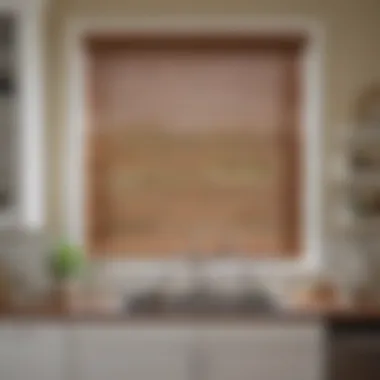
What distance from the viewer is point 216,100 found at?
391 cm

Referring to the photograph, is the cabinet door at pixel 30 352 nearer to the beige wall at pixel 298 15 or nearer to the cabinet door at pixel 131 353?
the cabinet door at pixel 131 353

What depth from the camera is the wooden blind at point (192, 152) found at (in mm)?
3893

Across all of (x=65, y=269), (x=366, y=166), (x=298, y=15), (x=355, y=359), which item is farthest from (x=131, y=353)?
(x=298, y=15)

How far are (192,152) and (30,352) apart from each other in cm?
115

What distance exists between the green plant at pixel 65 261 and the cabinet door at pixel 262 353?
709 mm

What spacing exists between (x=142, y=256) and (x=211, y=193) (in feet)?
1.39

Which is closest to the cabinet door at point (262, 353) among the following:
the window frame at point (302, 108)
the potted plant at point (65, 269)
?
the window frame at point (302, 108)

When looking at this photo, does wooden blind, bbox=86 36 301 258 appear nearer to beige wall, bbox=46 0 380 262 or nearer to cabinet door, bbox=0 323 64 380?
beige wall, bbox=46 0 380 262

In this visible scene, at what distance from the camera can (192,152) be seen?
3930mm

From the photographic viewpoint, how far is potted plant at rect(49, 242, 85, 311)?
3.74 meters

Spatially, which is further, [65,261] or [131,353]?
[65,261]

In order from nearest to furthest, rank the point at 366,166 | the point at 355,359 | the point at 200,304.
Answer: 1. the point at 355,359
2. the point at 200,304
3. the point at 366,166

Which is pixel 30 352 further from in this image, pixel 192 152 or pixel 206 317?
pixel 192 152

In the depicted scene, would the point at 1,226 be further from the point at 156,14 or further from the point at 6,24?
the point at 156,14
